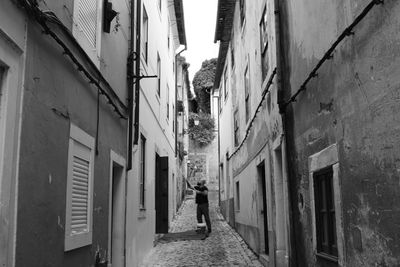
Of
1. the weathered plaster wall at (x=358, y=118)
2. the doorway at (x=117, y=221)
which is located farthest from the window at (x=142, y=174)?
the weathered plaster wall at (x=358, y=118)

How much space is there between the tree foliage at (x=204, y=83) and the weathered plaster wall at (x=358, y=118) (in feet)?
96.2

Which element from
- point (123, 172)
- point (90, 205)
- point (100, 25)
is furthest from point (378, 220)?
point (123, 172)

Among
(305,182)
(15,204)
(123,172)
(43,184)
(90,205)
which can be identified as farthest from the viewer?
(123,172)

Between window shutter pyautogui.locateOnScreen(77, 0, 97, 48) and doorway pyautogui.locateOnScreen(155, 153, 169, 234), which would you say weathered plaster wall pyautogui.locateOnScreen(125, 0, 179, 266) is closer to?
doorway pyautogui.locateOnScreen(155, 153, 169, 234)

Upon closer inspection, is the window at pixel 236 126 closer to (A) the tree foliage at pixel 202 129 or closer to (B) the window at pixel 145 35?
(B) the window at pixel 145 35

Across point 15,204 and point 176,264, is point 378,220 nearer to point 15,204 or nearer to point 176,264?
point 15,204

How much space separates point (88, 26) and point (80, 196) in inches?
86.1

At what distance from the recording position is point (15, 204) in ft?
11.7

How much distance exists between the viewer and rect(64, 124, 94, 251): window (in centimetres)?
508

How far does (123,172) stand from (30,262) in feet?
14.4

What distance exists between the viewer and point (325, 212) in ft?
18.6

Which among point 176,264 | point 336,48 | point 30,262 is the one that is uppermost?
point 336,48

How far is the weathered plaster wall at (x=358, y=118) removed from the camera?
11.8 feet

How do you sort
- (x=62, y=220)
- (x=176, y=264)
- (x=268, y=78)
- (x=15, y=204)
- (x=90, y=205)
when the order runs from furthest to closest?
(x=176, y=264) → (x=268, y=78) → (x=90, y=205) → (x=62, y=220) → (x=15, y=204)
